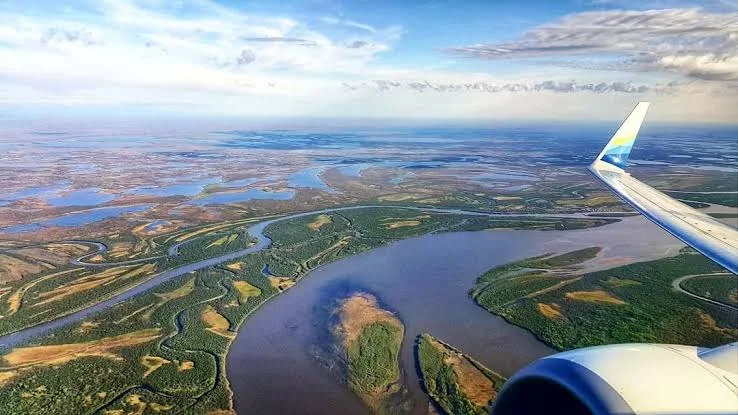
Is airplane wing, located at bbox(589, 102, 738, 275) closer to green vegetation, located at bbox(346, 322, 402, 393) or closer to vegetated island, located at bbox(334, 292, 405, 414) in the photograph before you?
vegetated island, located at bbox(334, 292, 405, 414)

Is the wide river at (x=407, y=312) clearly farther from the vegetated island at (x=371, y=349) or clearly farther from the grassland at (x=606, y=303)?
the grassland at (x=606, y=303)

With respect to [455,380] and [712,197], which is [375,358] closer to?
[455,380]

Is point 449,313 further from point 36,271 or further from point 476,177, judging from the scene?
point 476,177

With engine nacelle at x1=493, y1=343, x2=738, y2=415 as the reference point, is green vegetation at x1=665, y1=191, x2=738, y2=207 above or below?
below

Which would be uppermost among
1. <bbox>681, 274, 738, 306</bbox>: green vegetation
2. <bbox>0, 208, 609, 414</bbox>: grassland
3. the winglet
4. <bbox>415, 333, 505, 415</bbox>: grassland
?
the winglet

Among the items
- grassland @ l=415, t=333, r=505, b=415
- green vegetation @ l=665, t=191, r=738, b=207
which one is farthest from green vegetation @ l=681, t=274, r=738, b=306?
green vegetation @ l=665, t=191, r=738, b=207

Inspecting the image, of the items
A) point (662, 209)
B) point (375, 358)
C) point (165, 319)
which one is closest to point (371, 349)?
point (375, 358)

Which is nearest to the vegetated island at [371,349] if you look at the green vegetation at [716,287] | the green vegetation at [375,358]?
the green vegetation at [375,358]
